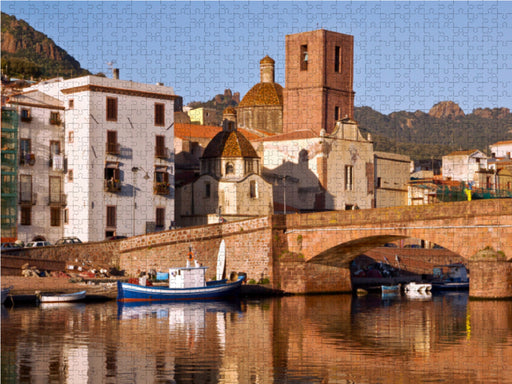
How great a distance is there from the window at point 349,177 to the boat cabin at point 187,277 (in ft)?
143

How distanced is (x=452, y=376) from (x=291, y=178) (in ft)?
247

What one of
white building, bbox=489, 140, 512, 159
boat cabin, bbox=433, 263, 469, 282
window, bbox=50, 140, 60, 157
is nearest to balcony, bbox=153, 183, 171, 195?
window, bbox=50, 140, 60, 157

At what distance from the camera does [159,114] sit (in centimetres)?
8888

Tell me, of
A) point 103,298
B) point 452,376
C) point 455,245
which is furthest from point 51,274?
point 452,376

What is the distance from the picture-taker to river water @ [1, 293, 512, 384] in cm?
3450

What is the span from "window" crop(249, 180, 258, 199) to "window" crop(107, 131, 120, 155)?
17258 mm

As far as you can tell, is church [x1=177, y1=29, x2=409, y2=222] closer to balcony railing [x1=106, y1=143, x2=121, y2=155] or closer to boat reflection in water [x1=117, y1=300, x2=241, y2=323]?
balcony railing [x1=106, y1=143, x2=121, y2=155]

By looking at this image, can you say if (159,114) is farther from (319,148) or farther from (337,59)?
(337,59)

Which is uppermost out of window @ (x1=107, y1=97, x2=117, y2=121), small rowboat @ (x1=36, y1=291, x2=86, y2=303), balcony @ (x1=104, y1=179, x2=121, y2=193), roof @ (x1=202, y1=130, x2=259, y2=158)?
window @ (x1=107, y1=97, x2=117, y2=121)

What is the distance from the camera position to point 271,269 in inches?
2945

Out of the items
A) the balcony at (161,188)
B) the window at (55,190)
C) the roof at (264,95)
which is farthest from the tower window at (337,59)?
the window at (55,190)

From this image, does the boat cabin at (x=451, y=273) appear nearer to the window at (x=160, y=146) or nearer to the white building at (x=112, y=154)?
the white building at (x=112, y=154)

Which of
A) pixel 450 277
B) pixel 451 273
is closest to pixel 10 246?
pixel 450 277

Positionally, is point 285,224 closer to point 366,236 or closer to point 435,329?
point 366,236
